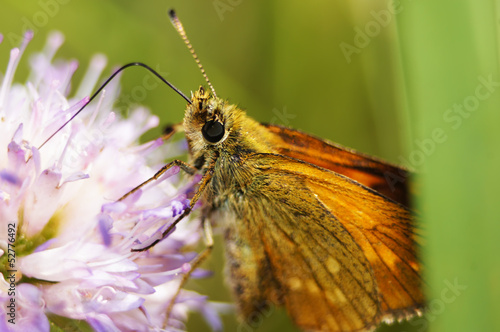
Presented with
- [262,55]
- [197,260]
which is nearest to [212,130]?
[197,260]

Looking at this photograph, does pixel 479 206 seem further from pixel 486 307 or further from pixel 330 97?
pixel 330 97

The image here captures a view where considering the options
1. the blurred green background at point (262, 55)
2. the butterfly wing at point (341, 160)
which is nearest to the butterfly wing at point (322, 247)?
the butterfly wing at point (341, 160)

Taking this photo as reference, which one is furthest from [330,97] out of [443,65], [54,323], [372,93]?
[54,323]

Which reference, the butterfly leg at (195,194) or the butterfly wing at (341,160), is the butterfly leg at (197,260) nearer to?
the butterfly leg at (195,194)

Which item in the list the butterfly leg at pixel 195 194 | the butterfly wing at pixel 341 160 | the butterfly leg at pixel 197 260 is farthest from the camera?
the butterfly wing at pixel 341 160

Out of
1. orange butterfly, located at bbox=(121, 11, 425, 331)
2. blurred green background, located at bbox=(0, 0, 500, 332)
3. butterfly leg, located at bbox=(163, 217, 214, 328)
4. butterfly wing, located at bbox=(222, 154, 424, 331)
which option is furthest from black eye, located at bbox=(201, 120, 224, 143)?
blurred green background, located at bbox=(0, 0, 500, 332)

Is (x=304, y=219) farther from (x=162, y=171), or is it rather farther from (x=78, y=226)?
(x=78, y=226)
